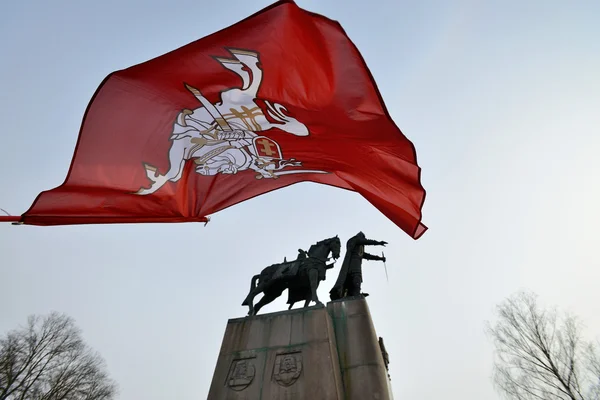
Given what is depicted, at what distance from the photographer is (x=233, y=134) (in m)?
7.19

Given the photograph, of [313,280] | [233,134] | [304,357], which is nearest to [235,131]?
[233,134]

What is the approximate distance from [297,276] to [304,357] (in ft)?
9.27

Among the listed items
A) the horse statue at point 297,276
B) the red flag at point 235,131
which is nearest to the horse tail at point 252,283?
the horse statue at point 297,276

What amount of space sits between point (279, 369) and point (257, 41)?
5990mm

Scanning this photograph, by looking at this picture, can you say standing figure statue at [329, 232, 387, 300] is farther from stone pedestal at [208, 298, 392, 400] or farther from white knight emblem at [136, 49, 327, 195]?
white knight emblem at [136, 49, 327, 195]

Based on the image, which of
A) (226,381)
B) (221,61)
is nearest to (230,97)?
(221,61)

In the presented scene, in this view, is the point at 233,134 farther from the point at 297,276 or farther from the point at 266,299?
the point at 266,299

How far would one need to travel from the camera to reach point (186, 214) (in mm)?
7141

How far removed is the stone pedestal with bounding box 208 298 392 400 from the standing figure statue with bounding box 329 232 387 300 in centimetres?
120

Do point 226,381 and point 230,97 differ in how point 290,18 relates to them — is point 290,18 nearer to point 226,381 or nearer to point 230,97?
point 230,97

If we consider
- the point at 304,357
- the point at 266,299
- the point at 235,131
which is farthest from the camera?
the point at 266,299

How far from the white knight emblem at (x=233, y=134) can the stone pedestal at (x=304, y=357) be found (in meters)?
3.27

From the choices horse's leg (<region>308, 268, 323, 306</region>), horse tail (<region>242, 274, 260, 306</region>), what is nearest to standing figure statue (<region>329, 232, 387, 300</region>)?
horse's leg (<region>308, 268, 323, 306</region>)

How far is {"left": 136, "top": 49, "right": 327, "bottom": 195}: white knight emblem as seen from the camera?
21.2 ft
